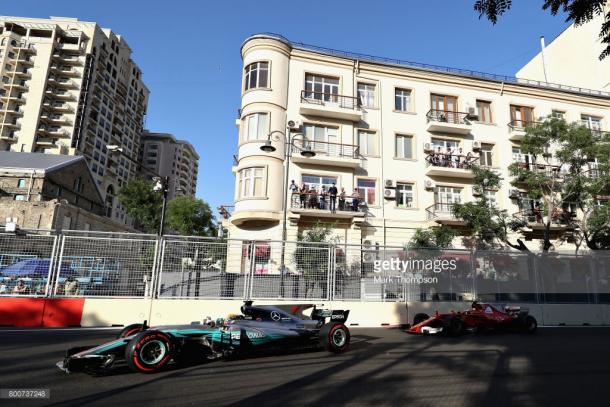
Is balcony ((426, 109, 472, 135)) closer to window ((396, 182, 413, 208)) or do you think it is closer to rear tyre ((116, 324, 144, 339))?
window ((396, 182, 413, 208))

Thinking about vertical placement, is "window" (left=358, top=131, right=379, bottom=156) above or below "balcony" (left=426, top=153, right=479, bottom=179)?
above

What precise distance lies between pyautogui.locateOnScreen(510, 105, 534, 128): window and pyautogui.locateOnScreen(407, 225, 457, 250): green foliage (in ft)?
36.8

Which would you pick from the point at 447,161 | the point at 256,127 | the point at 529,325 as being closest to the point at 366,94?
the point at 447,161

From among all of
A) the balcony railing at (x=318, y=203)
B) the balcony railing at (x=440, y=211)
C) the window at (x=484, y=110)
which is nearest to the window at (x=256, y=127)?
the balcony railing at (x=318, y=203)

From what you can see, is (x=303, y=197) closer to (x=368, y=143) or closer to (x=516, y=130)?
(x=368, y=143)

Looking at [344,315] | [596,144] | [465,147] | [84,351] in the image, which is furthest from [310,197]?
[84,351]

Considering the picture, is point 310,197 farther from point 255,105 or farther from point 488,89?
point 488,89

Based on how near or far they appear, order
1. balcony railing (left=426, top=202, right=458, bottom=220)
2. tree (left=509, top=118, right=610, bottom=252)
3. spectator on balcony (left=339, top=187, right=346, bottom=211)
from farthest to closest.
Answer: balcony railing (left=426, top=202, right=458, bottom=220), spectator on balcony (left=339, top=187, right=346, bottom=211), tree (left=509, top=118, right=610, bottom=252)

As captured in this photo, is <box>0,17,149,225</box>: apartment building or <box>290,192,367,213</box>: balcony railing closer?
<box>290,192,367,213</box>: balcony railing

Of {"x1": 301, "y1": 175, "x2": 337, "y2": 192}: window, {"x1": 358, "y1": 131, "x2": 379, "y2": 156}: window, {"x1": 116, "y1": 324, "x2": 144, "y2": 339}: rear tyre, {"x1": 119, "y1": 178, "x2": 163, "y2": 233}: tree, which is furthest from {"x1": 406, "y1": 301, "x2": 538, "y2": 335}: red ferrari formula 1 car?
{"x1": 119, "y1": 178, "x2": 163, "y2": 233}: tree

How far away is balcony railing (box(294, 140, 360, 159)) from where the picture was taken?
955 inches

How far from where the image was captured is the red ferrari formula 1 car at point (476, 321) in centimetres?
1120

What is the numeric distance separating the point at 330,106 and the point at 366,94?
130 inches

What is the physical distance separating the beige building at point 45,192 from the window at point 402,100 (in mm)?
29627
